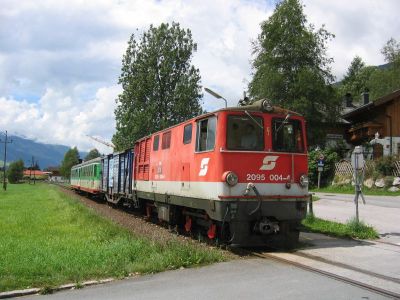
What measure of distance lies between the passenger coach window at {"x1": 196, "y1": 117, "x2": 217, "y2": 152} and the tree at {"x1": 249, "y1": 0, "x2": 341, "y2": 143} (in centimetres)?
3221

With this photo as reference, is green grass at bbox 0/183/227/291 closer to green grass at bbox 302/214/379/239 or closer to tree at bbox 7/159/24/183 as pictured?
green grass at bbox 302/214/379/239

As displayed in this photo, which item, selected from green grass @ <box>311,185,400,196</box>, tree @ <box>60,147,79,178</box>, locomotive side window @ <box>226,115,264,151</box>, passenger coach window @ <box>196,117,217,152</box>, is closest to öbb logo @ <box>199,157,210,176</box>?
passenger coach window @ <box>196,117,217,152</box>

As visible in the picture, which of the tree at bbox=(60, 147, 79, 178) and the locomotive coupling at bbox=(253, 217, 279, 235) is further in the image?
the tree at bbox=(60, 147, 79, 178)

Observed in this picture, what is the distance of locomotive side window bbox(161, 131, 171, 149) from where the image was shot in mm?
15312

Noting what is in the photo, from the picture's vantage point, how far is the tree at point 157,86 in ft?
164

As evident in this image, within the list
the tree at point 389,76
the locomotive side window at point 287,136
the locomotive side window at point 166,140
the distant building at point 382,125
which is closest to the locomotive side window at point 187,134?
the locomotive side window at point 166,140

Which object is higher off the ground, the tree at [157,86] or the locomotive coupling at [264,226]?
the tree at [157,86]

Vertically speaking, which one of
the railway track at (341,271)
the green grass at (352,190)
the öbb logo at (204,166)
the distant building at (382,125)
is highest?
the distant building at (382,125)

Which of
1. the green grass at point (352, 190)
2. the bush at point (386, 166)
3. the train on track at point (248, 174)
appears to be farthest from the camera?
the bush at point (386, 166)

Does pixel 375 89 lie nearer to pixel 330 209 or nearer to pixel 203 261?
pixel 330 209

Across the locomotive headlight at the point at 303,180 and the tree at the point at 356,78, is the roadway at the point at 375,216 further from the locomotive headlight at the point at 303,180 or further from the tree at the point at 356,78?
the tree at the point at 356,78

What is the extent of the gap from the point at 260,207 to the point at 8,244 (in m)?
5.94

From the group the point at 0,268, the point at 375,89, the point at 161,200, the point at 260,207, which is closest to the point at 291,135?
the point at 260,207

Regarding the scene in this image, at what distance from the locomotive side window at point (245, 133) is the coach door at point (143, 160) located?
708 cm
